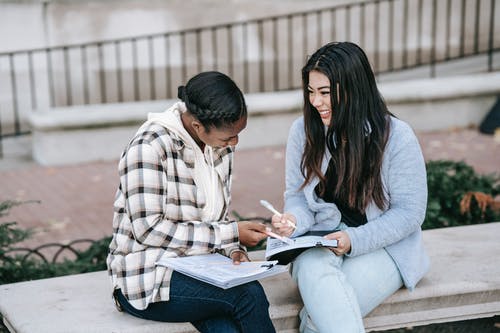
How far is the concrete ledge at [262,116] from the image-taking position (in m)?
9.01

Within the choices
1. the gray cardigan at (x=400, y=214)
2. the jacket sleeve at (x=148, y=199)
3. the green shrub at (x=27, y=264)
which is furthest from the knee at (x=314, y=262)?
the green shrub at (x=27, y=264)

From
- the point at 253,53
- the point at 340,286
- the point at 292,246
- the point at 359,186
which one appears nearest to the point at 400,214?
the point at 359,186

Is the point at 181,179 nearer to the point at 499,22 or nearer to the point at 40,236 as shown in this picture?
the point at 40,236

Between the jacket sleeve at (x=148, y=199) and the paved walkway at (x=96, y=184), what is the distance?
10.9 feet

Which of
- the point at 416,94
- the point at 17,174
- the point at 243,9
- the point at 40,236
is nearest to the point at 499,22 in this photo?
the point at 416,94

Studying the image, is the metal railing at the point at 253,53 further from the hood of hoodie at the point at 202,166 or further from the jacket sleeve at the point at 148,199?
the jacket sleeve at the point at 148,199

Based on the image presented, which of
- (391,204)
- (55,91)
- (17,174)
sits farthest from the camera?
(55,91)

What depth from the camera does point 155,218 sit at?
140 inches

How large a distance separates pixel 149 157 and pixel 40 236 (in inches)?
143

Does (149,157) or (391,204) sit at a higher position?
(149,157)

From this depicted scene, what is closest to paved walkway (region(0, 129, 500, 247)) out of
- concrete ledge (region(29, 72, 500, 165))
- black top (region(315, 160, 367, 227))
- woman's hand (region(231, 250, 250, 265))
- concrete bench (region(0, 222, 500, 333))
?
concrete ledge (region(29, 72, 500, 165))

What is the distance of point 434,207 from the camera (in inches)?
217

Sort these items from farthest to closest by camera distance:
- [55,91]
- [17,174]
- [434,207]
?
1. [55,91]
2. [17,174]
3. [434,207]

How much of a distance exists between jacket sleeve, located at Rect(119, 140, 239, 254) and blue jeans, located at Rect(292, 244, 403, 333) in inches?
19.9
